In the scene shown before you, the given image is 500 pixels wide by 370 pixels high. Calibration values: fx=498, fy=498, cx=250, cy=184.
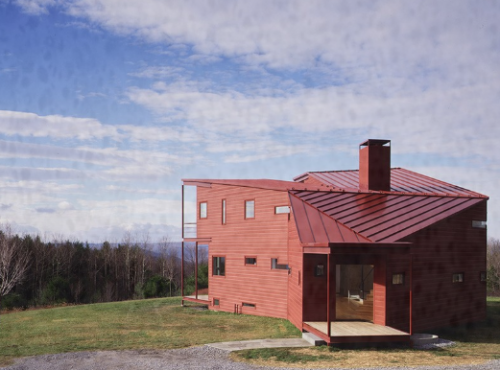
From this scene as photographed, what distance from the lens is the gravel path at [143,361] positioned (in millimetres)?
10492

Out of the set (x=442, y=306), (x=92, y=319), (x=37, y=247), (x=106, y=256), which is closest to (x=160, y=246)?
(x=106, y=256)

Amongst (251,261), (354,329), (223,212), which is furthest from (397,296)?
(223,212)

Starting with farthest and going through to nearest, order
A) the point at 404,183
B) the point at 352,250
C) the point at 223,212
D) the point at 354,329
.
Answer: the point at 223,212 < the point at 404,183 < the point at 354,329 < the point at 352,250

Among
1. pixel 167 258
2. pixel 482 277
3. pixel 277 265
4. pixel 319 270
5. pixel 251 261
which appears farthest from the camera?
pixel 167 258

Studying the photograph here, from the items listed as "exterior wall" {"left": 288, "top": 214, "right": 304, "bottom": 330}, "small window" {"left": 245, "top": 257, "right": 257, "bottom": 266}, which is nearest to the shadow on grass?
"exterior wall" {"left": 288, "top": 214, "right": 304, "bottom": 330}

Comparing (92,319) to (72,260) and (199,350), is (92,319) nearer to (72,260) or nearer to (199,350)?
(199,350)

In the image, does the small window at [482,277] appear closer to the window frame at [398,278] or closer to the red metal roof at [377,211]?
the red metal roof at [377,211]

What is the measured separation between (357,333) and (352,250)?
209cm

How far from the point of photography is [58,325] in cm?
1705

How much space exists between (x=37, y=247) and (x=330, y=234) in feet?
101

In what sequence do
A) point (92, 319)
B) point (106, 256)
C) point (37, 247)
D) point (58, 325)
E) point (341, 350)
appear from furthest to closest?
1. point (106, 256)
2. point (37, 247)
3. point (92, 319)
4. point (58, 325)
5. point (341, 350)

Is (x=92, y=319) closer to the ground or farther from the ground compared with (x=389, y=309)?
closer to the ground

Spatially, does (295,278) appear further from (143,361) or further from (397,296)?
(143,361)

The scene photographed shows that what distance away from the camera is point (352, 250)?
12852 millimetres
